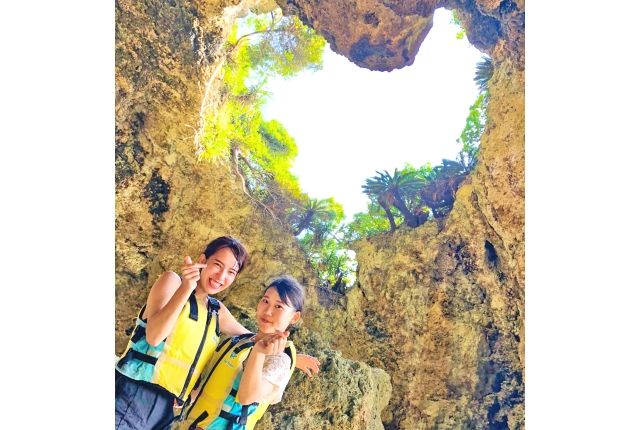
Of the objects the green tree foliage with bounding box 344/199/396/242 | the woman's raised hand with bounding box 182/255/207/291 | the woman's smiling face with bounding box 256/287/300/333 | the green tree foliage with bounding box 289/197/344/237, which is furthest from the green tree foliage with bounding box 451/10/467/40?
the woman's raised hand with bounding box 182/255/207/291

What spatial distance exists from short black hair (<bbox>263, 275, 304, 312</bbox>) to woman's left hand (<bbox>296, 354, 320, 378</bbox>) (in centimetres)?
34

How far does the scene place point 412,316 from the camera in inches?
185

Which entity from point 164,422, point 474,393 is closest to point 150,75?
point 164,422

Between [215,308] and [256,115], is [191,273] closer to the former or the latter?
[215,308]

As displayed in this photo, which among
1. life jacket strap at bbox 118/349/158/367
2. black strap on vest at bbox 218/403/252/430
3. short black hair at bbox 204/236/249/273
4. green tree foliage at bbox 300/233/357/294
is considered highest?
green tree foliage at bbox 300/233/357/294

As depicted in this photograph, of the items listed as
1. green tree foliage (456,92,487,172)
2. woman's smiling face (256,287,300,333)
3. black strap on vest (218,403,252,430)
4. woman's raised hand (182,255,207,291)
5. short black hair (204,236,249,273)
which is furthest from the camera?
green tree foliage (456,92,487,172)

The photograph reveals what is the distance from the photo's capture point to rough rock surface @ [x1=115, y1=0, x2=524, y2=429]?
4559 millimetres

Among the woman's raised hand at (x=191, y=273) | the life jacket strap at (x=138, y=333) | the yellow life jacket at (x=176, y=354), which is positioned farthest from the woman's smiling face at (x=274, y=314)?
the life jacket strap at (x=138, y=333)

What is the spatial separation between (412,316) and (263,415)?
1.32m

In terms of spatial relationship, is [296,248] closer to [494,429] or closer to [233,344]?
[233,344]

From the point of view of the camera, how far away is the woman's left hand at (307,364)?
442cm


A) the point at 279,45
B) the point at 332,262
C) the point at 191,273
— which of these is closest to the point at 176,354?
the point at 191,273

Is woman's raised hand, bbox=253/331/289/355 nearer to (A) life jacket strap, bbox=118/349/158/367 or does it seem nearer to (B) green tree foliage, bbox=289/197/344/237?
(A) life jacket strap, bbox=118/349/158/367

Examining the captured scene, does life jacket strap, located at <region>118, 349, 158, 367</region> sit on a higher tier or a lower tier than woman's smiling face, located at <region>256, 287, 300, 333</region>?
lower
